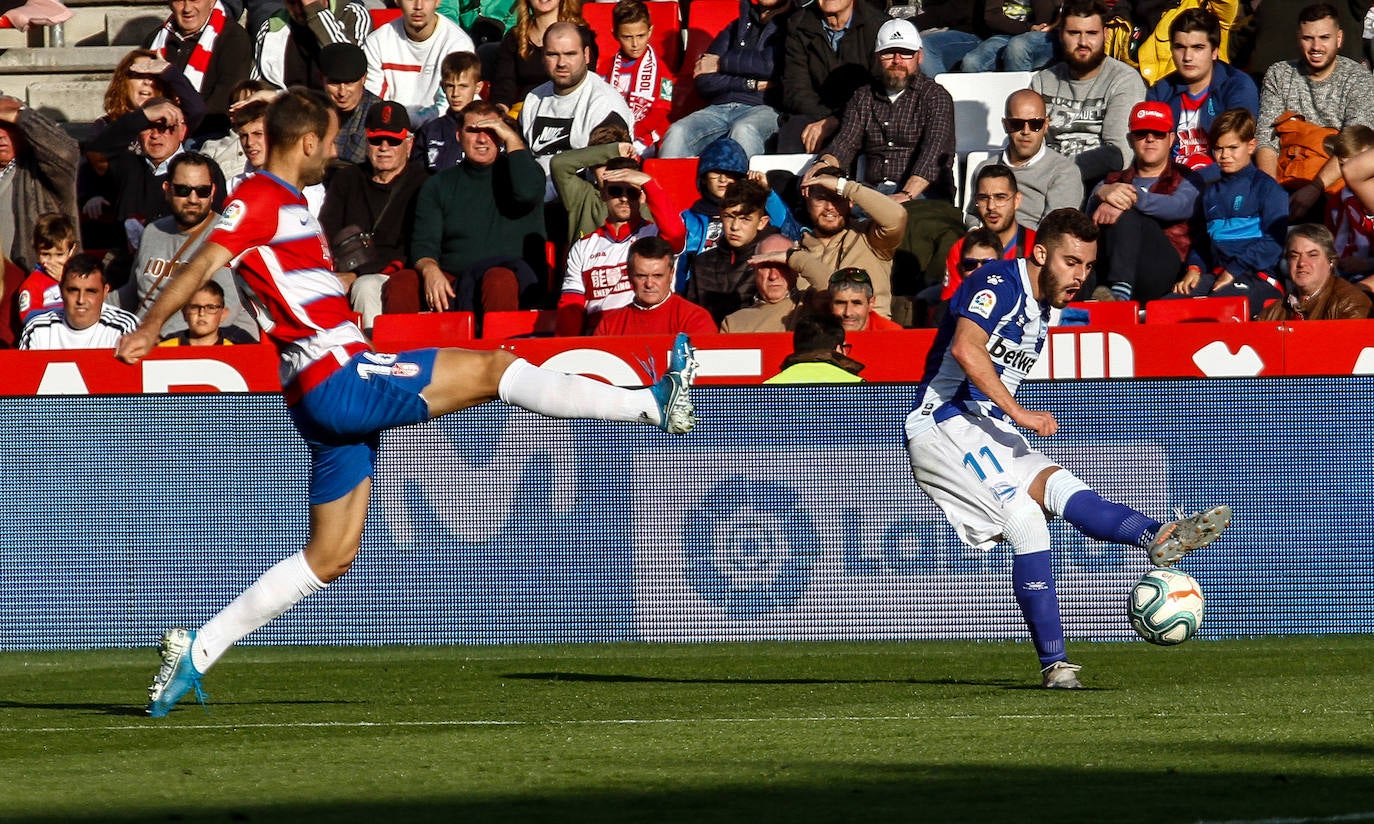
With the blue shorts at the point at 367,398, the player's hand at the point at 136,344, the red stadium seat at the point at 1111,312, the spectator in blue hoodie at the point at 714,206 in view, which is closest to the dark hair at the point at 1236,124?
the red stadium seat at the point at 1111,312

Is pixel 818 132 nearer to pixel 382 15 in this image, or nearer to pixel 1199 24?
pixel 1199 24

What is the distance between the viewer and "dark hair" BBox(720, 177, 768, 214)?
1300 centimetres

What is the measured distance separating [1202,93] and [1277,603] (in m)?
4.35

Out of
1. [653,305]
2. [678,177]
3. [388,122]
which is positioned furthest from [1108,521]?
[388,122]

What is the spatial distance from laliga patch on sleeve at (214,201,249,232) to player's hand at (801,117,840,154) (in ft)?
25.0

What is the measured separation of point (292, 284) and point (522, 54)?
29.1ft

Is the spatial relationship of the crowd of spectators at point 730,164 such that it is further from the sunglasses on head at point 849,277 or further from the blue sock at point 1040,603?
the blue sock at point 1040,603

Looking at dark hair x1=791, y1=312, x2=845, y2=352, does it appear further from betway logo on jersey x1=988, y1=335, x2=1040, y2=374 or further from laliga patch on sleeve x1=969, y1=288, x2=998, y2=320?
laliga patch on sleeve x1=969, y1=288, x2=998, y2=320

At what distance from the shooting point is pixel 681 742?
6.54 meters

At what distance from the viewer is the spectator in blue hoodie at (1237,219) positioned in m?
12.1

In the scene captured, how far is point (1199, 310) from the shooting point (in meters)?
11.3

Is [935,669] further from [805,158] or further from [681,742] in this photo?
[805,158]

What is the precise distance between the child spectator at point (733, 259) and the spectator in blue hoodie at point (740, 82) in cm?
184

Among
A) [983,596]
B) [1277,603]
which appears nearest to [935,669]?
[983,596]
